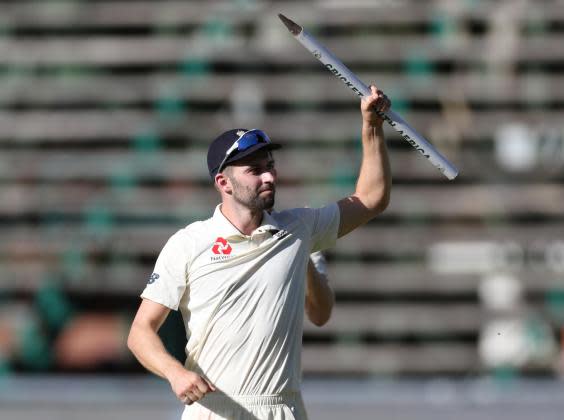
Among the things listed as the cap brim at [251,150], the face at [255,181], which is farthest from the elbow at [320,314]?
the cap brim at [251,150]

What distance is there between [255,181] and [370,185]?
0.48 meters

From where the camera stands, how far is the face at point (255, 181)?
4191 millimetres

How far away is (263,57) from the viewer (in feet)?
33.6

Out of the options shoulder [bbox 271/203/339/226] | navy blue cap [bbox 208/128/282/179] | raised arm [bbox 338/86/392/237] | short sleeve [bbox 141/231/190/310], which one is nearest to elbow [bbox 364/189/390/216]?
raised arm [bbox 338/86/392/237]

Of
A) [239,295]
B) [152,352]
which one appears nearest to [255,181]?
[239,295]

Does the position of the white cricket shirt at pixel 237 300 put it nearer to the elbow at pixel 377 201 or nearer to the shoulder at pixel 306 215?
the shoulder at pixel 306 215

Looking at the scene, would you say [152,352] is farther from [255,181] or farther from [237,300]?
[255,181]

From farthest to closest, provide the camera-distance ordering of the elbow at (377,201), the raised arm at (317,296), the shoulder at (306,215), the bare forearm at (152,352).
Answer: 1. the raised arm at (317,296)
2. the elbow at (377,201)
3. the shoulder at (306,215)
4. the bare forearm at (152,352)

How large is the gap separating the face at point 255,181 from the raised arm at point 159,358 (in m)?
0.45

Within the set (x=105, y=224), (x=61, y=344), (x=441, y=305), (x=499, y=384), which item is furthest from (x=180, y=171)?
(x=499, y=384)

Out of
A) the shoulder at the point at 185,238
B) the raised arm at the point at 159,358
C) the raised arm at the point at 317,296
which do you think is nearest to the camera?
the raised arm at the point at 159,358

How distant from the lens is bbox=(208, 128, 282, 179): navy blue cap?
4.17m

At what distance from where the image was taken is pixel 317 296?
15.4ft

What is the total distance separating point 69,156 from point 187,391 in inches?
268
